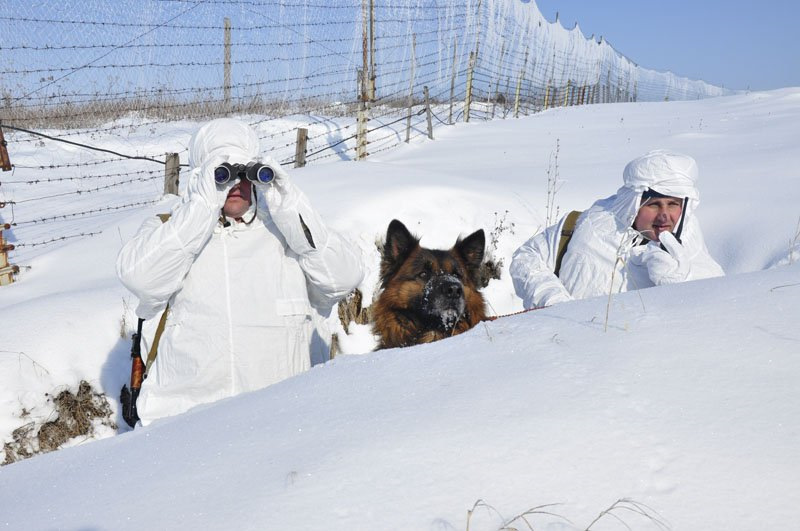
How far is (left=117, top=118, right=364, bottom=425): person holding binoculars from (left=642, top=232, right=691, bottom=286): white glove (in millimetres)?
1437

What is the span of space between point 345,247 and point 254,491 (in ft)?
5.85

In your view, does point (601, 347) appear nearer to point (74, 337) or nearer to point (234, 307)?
point (234, 307)

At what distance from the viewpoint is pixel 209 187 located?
269 cm

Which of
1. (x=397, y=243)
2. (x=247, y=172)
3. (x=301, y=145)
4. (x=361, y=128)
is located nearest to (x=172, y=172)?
(x=301, y=145)

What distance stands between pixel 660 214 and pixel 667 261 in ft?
1.17

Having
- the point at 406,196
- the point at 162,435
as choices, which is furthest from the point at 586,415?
the point at 406,196

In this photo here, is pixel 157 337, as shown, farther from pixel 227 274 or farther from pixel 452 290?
pixel 452 290

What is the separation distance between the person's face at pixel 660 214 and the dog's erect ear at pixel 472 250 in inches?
36.1

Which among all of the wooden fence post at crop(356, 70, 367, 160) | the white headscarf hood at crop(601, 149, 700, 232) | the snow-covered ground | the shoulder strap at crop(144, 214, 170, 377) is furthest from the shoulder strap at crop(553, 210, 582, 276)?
the wooden fence post at crop(356, 70, 367, 160)

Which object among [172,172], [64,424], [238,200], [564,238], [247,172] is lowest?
[64,424]

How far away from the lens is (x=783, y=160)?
846 centimetres

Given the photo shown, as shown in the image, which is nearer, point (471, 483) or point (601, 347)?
point (471, 483)

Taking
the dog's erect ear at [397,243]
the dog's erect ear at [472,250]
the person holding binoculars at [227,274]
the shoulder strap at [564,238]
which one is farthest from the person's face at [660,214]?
the person holding binoculars at [227,274]

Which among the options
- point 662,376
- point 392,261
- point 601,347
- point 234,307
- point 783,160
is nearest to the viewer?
point 662,376
